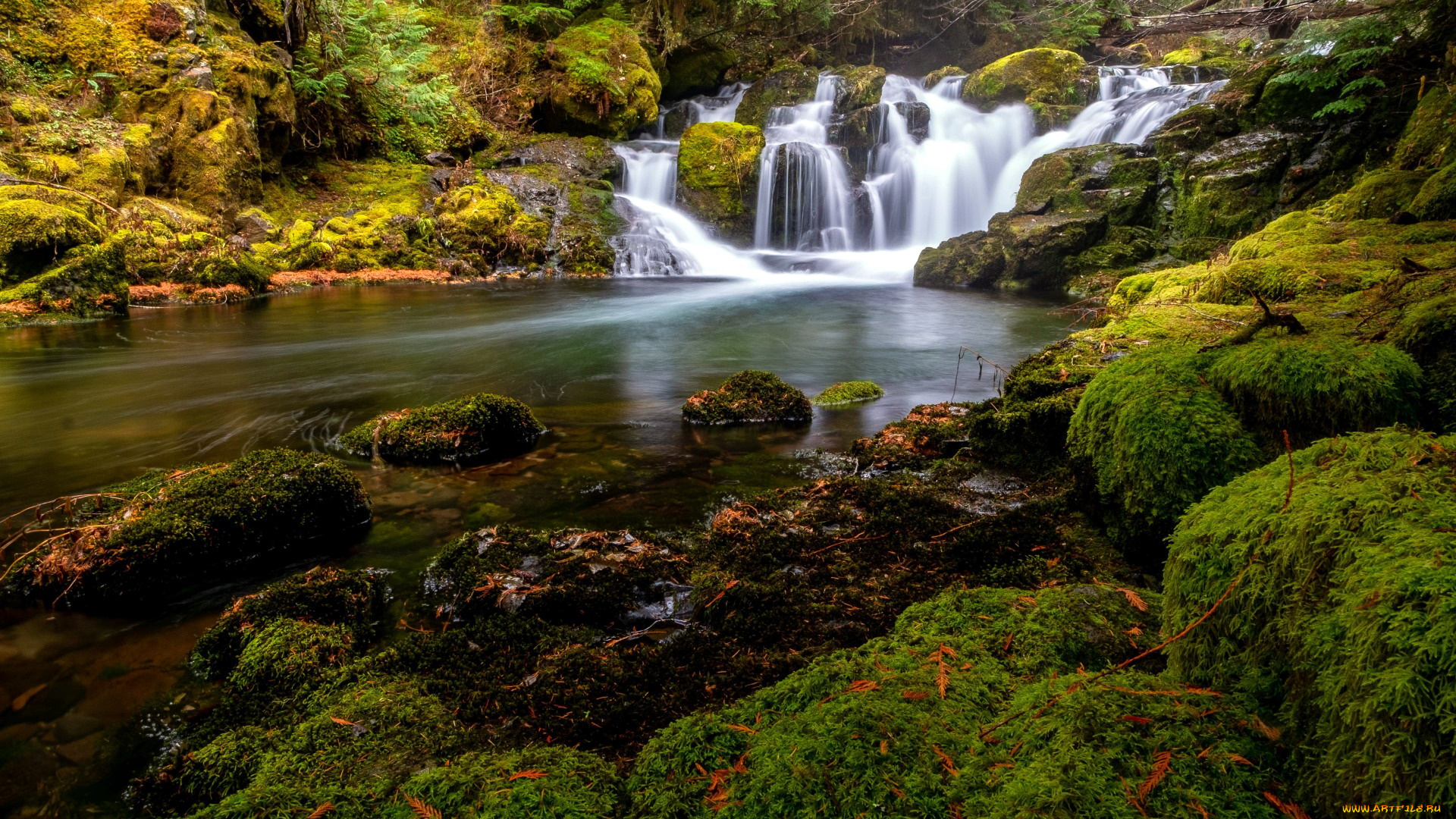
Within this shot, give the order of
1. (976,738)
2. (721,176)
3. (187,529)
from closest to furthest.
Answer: (976,738), (187,529), (721,176)

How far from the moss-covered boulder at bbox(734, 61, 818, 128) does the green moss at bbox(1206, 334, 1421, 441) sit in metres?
26.5

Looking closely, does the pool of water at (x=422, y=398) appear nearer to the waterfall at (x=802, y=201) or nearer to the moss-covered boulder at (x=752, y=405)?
the moss-covered boulder at (x=752, y=405)

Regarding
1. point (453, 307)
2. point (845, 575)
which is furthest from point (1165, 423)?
point (453, 307)

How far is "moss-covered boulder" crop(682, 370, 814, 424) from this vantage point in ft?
21.0

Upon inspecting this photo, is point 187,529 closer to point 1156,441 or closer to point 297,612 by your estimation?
point 297,612

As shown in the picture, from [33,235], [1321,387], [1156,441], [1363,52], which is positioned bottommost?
[1156,441]

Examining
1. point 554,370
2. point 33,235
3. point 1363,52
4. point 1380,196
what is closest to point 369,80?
point 33,235

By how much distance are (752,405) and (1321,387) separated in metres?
4.51

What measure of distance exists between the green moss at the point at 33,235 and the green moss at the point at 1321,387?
16.2 metres

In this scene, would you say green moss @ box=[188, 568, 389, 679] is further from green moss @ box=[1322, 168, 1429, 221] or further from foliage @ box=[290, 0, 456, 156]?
foliage @ box=[290, 0, 456, 156]

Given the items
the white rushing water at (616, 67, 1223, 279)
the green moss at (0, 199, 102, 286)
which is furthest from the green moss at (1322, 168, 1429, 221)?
the green moss at (0, 199, 102, 286)

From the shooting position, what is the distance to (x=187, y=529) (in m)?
3.46

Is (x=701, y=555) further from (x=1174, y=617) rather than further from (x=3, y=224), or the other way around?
(x=3, y=224)

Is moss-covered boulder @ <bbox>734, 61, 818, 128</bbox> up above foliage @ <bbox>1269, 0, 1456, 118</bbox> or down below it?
above
